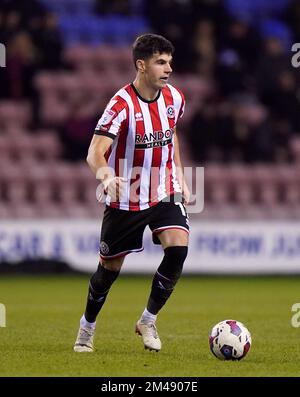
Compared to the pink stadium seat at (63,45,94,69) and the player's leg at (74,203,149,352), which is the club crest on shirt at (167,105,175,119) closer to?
the player's leg at (74,203,149,352)

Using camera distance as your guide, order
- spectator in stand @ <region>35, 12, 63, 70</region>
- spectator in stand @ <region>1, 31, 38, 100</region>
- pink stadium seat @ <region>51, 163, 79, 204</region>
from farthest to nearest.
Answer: spectator in stand @ <region>35, 12, 63, 70</region> < spectator in stand @ <region>1, 31, 38, 100</region> < pink stadium seat @ <region>51, 163, 79, 204</region>

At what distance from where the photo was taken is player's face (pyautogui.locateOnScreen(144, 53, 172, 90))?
7430 millimetres

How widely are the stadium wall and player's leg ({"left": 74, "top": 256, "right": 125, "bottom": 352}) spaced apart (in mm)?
7022

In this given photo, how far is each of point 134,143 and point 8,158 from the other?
30.0 feet

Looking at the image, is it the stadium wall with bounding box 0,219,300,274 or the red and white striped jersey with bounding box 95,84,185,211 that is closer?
the red and white striped jersey with bounding box 95,84,185,211

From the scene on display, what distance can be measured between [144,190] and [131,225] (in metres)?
0.27

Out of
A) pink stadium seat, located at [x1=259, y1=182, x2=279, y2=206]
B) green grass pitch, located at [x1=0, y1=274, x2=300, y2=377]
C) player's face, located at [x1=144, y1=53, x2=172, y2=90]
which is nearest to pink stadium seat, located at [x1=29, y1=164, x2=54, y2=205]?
green grass pitch, located at [x1=0, y1=274, x2=300, y2=377]

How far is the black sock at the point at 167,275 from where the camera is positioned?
24.2ft

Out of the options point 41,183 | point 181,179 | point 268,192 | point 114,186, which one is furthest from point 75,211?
point 114,186

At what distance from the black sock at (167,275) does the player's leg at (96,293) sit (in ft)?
0.96

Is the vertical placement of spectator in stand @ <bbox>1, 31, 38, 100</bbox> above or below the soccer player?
above
